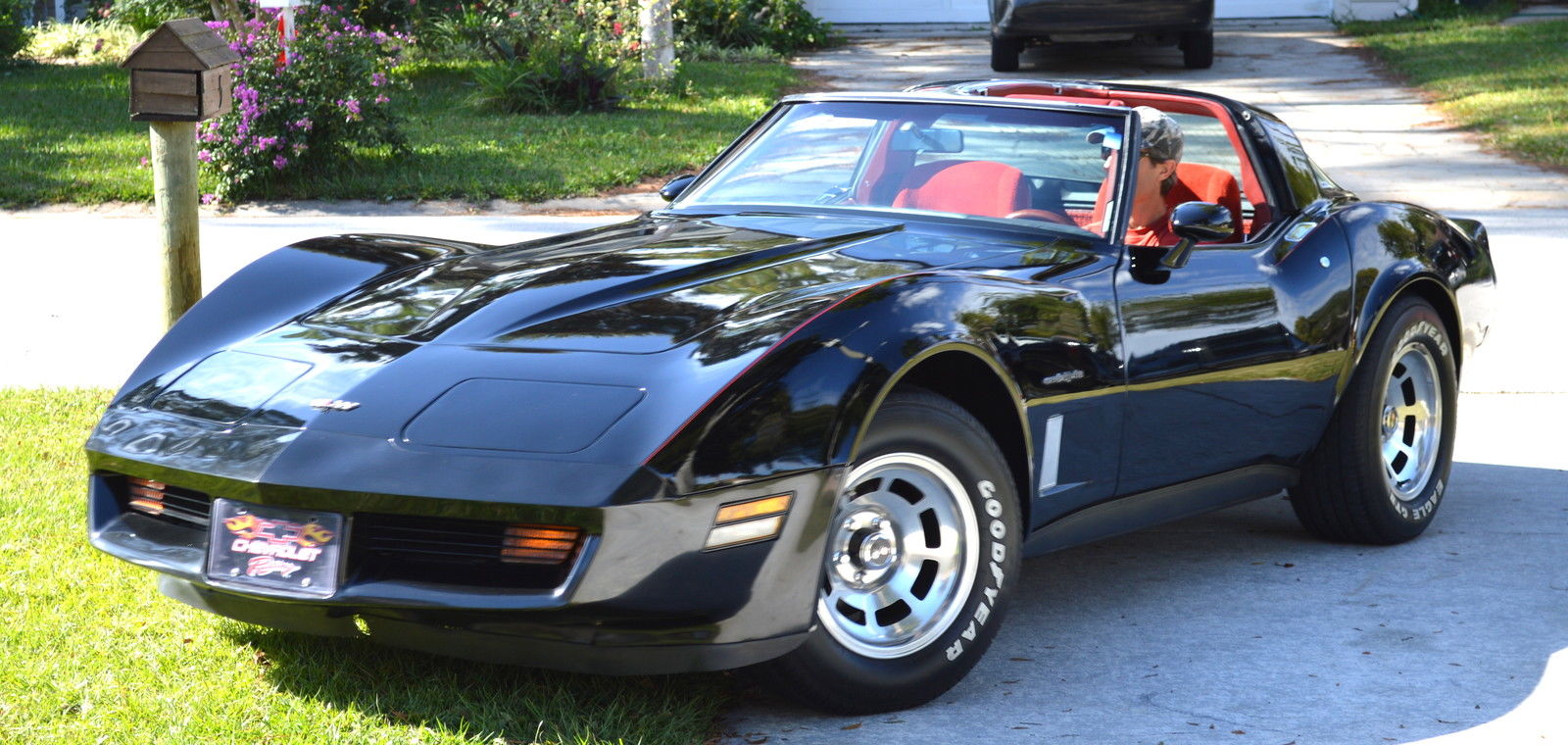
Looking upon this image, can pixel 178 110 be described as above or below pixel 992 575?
above

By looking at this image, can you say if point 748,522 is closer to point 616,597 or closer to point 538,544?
point 616,597

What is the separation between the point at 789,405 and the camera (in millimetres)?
3156

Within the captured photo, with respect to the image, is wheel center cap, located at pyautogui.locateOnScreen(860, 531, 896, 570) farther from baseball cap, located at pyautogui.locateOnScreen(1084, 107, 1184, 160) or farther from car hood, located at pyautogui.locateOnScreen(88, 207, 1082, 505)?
baseball cap, located at pyautogui.locateOnScreen(1084, 107, 1184, 160)

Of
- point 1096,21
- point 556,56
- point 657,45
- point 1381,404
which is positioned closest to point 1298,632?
point 1381,404

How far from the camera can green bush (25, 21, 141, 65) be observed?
66.4 feet

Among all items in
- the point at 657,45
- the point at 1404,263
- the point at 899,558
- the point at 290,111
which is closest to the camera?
the point at 899,558

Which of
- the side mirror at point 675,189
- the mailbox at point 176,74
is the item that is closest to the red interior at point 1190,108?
the side mirror at point 675,189

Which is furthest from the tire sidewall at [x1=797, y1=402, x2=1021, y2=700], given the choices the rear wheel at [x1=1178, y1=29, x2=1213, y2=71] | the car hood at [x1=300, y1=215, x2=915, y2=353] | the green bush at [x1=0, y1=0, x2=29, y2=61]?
the green bush at [x1=0, y1=0, x2=29, y2=61]

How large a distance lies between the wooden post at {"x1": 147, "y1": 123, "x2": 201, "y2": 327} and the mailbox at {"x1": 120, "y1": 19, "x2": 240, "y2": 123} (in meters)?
0.11

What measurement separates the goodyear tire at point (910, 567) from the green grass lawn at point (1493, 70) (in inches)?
439

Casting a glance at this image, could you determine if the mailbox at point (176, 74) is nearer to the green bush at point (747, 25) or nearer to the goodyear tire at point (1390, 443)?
the goodyear tire at point (1390, 443)

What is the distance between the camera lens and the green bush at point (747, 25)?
20.4 m

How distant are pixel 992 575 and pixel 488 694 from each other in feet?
3.66

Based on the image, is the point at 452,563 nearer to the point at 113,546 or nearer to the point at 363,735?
the point at 363,735
